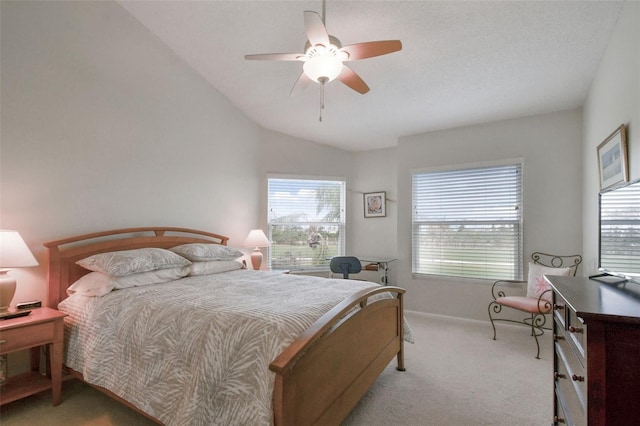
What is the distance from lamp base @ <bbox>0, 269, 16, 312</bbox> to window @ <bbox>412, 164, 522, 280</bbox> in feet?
13.6

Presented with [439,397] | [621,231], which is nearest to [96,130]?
[439,397]

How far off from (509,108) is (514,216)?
4.18 ft

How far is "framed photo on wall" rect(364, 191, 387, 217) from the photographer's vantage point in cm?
502

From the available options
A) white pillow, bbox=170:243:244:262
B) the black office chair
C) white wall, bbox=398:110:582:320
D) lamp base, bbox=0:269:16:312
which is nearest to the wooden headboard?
white pillow, bbox=170:243:244:262

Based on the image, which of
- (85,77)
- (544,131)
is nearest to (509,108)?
(544,131)

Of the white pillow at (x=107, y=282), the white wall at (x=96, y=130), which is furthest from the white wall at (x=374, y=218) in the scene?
the white pillow at (x=107, y=282)

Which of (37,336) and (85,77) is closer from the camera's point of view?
(37,336)

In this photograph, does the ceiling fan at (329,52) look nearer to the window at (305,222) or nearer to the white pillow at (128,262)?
the white pillow at (128,262)

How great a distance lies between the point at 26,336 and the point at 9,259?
1.65 ft

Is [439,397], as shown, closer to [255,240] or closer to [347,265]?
[347,265]

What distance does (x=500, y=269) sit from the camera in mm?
3877

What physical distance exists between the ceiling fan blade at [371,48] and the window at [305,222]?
3008mm

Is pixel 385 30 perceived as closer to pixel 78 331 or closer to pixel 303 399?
pixel 303 399

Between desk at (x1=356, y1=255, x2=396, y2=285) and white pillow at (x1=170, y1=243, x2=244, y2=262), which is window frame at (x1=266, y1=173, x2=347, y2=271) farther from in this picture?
white pillow at (x1=170, y1=243, x2=244, y2=262)
